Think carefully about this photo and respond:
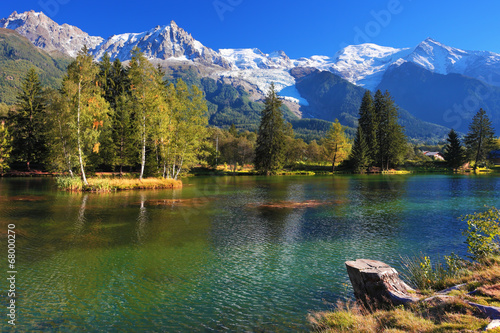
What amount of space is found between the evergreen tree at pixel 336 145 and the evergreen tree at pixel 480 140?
42225mm

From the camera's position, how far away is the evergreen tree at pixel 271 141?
266ft

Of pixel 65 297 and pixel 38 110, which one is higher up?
pixel 38 110

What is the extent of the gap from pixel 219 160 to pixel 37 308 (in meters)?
89.3

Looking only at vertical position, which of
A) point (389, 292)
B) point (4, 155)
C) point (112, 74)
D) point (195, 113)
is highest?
point (112, 74)

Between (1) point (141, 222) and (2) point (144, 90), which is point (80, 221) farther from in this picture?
(2) point (144, 90)

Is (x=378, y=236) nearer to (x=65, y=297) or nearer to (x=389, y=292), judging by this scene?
(x=389, y=292)

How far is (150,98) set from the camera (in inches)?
1634

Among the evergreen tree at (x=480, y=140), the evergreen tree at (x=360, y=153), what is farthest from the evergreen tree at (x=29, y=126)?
the evergreen tree at (x=480, y=140)

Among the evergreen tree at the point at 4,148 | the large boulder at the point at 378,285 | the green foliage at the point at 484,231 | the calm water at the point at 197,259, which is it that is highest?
the evergreen tree at the point at 4,148

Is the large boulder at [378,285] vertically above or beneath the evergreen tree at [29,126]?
beneath

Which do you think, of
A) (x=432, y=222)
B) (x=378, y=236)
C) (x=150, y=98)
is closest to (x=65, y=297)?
(x=378, y=236)

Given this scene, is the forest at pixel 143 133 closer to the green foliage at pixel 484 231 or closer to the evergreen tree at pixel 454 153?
the evergreen tree at pixel 454 153

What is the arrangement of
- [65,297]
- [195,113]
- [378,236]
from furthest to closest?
[195,113], [378,236], [65,297]

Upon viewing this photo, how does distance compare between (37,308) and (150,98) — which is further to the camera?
(150,98)
